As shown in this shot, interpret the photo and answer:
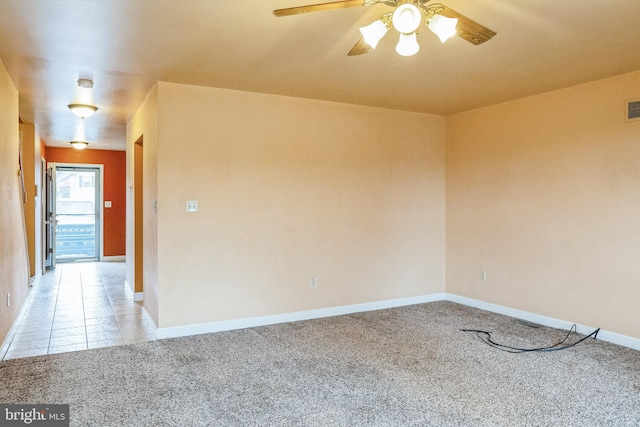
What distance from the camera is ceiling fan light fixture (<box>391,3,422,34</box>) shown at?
6.32ft

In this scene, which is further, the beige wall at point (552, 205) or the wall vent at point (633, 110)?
the beige wall at point (552, 205)

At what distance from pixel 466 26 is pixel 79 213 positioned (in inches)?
371

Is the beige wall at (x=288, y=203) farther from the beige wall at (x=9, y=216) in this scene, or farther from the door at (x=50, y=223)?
the door at (x=50, y=223)

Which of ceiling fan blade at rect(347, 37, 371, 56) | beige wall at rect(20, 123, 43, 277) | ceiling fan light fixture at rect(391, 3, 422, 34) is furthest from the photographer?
beige wall at rect(20, 123, 43, 277)

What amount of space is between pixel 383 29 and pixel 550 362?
2.76 meters

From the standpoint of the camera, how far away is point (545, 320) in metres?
4.30

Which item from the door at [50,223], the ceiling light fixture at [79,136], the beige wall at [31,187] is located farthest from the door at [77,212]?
the beige wall at [31,187]

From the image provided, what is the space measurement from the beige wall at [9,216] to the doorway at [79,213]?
4.70 meters

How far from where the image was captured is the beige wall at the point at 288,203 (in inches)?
157

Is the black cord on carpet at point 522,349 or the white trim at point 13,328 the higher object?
the white trim at point 13,328

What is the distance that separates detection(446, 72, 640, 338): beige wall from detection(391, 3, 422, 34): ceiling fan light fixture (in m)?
2.72

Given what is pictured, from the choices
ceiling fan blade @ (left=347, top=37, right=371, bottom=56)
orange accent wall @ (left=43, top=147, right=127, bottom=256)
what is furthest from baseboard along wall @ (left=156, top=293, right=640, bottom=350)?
orange accent wall @ (left=43, top=147, right=127, bottom=256)

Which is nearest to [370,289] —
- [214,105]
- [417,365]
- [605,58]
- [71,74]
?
[417,365]

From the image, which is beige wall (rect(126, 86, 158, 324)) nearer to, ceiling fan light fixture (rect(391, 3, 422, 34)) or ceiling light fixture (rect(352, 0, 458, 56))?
ceiling light fixture (rect(352, 0, 458, 56))
